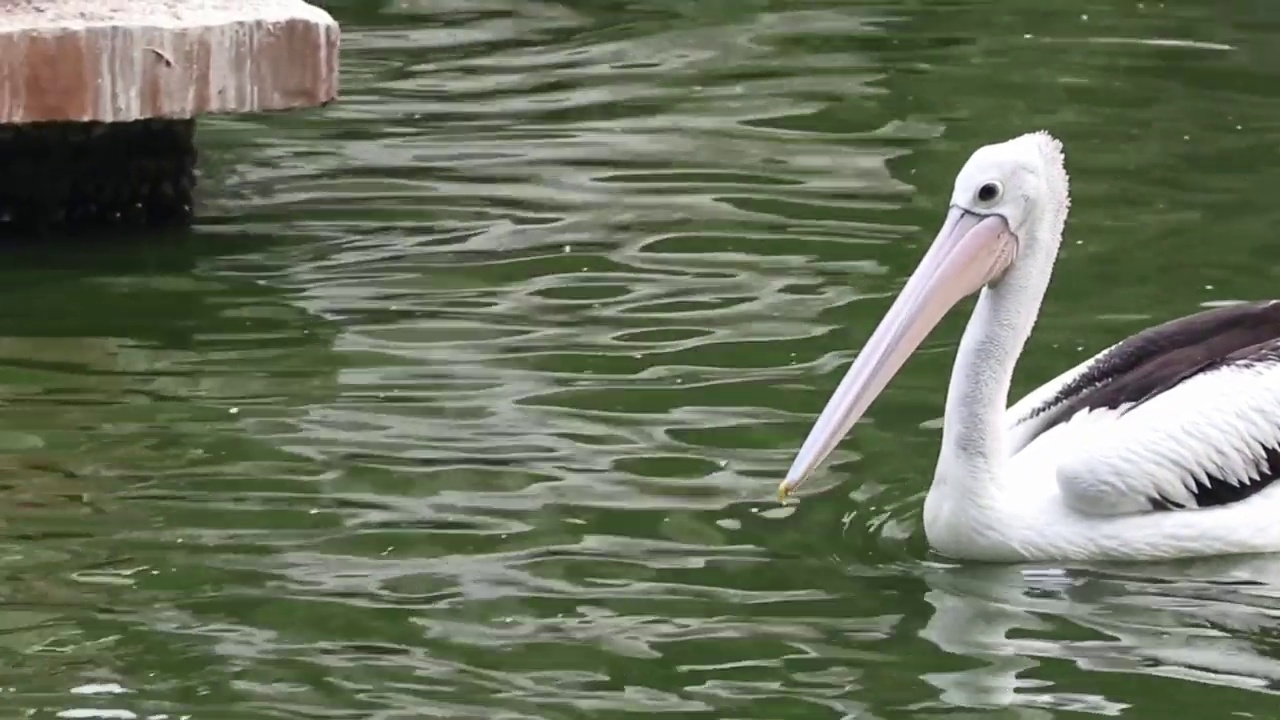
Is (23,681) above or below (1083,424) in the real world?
below

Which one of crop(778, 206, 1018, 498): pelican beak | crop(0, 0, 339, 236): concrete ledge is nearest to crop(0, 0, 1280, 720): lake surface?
crop(0, 0, 339, 236): concrete ledge

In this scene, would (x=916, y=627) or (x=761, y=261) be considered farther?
(x=761, y=261)

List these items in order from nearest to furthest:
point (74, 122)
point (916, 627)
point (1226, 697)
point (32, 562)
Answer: point (1226, 697)
point (916, 627)
point (32, 562)
point (74, 122)

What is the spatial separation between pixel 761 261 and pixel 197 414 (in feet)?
6.45

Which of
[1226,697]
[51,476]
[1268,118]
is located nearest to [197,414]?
[51,476]

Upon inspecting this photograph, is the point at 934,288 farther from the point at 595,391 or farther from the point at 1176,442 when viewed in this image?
the point at 595,391

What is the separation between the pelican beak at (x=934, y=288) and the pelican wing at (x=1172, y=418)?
349 mm

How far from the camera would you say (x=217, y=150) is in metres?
8.83

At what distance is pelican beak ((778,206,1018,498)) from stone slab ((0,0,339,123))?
2.74 metres

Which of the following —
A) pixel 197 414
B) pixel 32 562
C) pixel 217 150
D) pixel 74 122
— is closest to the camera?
pixel 32 562

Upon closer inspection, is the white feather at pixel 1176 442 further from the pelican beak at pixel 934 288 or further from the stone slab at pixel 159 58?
the stone slab at pixel 159 58

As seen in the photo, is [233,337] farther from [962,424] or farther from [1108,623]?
[1108,623]

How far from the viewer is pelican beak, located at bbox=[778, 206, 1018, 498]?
5035 mm

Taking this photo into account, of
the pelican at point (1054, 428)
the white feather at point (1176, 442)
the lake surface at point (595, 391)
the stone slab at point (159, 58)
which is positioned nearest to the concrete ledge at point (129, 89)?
the stone slab at point (159, 58)
